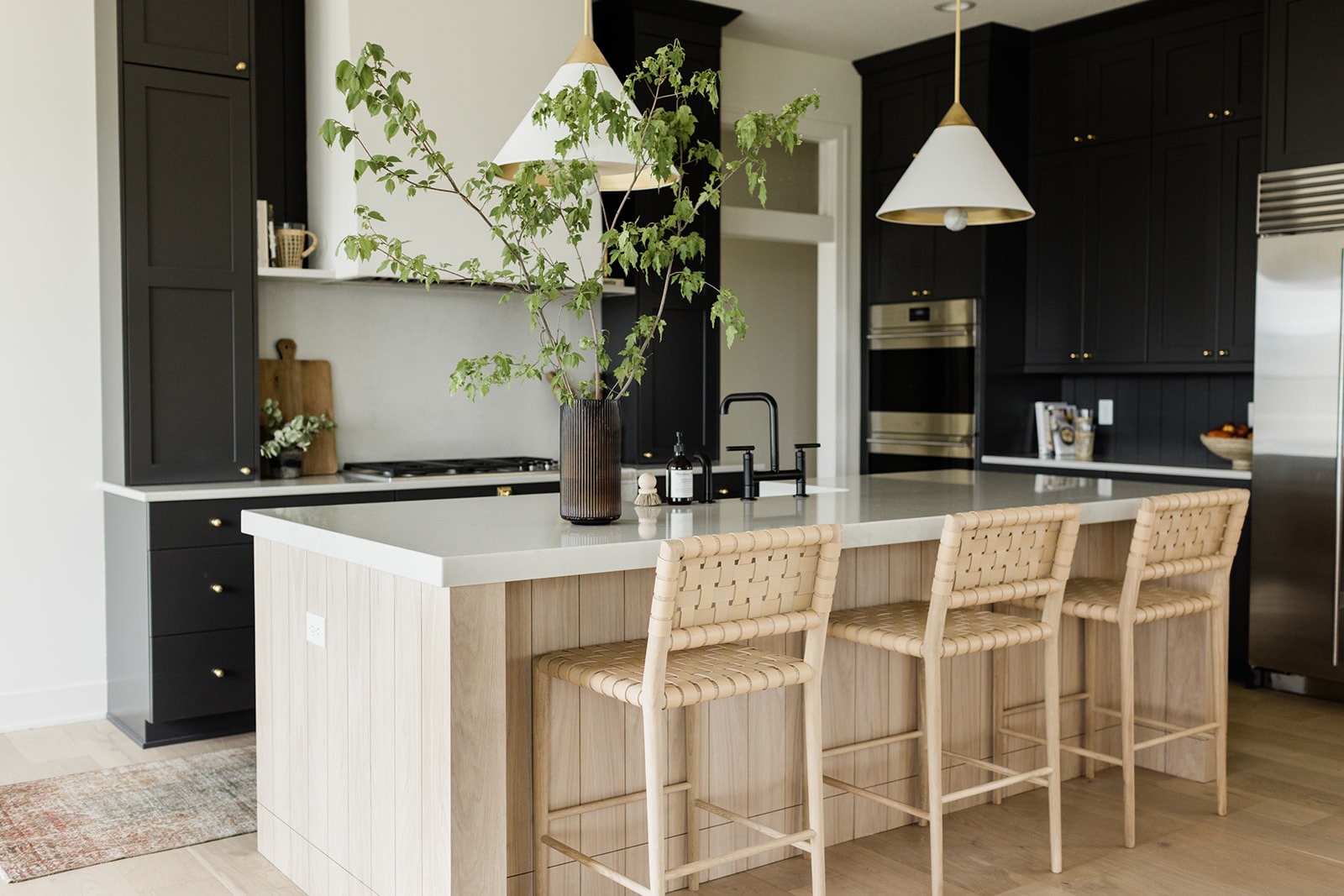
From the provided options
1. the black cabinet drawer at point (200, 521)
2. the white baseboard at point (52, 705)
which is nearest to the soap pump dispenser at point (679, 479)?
the black cabinet drawer at point (200, 521)

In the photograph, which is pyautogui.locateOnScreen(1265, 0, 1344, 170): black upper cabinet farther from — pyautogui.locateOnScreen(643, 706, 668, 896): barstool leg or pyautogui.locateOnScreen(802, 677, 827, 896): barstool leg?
pyautogui.locateOnScreen(643, 706, 668, 896): barstool leg

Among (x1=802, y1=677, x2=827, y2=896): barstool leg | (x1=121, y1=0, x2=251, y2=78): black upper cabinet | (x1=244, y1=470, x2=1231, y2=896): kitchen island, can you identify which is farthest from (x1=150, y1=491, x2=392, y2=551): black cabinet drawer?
(x1=802, y1=677, x2=827, y2=896): barstool leg

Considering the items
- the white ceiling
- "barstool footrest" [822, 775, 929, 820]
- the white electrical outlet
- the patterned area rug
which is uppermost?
the white ceiling

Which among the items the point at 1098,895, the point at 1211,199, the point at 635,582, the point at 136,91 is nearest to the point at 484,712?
the point at 635,582

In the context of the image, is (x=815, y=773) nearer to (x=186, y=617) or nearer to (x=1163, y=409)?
(x=186, y=617)

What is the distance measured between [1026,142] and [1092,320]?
38.7 inches

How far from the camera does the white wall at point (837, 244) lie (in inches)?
253

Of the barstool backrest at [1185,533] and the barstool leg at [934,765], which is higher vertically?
the barstool backrest at [1185,533]

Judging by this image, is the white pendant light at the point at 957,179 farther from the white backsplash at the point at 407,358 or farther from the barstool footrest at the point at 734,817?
the white backsplash at the point at 407,358

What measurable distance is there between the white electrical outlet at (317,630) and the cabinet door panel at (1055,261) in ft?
14.0

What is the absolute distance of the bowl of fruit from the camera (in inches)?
203

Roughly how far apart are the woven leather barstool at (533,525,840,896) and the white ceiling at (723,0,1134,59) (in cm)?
376

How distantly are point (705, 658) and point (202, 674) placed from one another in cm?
235

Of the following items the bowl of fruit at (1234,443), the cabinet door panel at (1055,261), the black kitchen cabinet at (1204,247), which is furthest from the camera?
the cabinet door panel at (1055,261)
